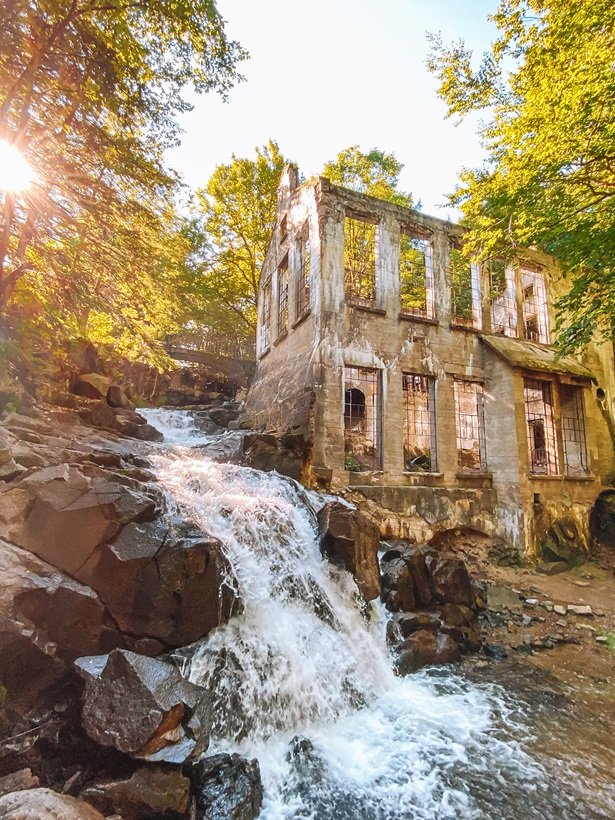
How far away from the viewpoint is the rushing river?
3.43 meters

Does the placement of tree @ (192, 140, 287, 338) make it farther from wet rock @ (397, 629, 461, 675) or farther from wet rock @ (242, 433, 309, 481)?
wet rock @ (397, 629, 461, 675)

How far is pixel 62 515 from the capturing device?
426cm

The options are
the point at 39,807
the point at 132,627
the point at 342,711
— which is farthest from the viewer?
the point at 342,711

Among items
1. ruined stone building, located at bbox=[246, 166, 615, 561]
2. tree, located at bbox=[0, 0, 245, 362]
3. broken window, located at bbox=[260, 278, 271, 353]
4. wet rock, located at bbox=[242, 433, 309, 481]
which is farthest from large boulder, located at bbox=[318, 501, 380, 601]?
broken window, located at bbox=[260, 278, 271, 353]

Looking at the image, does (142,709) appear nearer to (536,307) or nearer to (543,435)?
(543,435)

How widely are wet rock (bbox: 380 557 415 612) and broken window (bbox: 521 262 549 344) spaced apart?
9310 millimetres

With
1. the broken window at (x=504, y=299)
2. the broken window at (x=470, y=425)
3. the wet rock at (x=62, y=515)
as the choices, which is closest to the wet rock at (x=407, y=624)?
the wet rock at (x=62, y=515)

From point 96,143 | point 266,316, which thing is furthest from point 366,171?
point 96,143

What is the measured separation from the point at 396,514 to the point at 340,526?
3103 mm

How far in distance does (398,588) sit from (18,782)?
5.43 meters

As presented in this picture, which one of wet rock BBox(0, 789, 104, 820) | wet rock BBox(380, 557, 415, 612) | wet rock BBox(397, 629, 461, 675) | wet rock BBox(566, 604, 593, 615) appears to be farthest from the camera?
wet rock BBox(566, 604, 593, 615)

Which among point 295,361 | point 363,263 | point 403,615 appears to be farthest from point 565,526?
point 363,263

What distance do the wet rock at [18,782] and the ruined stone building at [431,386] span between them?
621 cm

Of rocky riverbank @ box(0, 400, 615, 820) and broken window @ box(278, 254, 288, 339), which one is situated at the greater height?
broken window @ box(278, 254, 288, 339)
